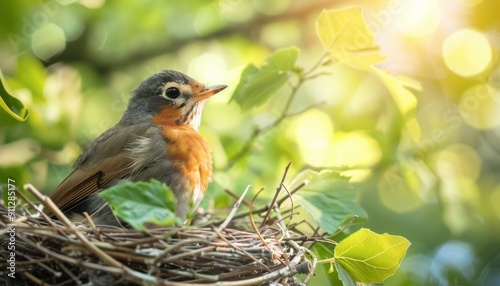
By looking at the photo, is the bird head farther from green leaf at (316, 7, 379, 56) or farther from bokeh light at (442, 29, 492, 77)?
bokeh light at (442, 29, 492, 77)

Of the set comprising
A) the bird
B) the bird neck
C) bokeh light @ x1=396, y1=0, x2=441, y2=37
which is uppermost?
bokeh light @ x1=396, y1=0, x2=441, y2=37

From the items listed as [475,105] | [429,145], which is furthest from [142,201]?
[475,105]

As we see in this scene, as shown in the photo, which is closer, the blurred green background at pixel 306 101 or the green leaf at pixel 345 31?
the green leaf at pixel 345 31

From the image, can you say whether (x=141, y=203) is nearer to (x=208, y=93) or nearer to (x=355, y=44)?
(x=355, y=44)

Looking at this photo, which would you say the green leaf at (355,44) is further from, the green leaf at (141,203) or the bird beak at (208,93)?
the green leaf at (141,203)

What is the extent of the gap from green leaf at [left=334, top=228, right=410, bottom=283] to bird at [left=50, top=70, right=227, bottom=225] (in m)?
0.97

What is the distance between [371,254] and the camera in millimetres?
3539

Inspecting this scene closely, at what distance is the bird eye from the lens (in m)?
4.92

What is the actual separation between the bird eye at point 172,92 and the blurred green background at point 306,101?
35 cm

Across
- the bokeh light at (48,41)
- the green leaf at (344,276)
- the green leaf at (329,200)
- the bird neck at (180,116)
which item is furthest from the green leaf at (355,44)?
the bokeh light at (48,41)

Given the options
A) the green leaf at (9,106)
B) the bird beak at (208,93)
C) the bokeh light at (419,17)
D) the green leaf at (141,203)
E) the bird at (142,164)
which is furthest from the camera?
the bokeh light at (419,17)

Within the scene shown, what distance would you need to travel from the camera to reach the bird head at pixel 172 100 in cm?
486

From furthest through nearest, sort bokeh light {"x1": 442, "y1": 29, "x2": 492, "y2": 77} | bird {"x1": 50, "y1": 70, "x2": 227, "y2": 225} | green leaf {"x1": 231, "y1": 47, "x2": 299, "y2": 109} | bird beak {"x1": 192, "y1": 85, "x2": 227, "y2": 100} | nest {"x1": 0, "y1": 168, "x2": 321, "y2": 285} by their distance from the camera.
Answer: bokeh light {"x1": 442, "y1": 29, "x2": 492, "y2": 77}, bird beak {"x1": 192, "y1": 85, "x2": 227, "y2": 100}, bird {"x1": 50, "y1": 70, "x2": 227, "y2": 225}, green leaf {"x1": 231, "y1": 47, "x2": 299, "y2": 109}, nest {"x1": 0, "y1": 168, "x2": 321, "y2": 285}

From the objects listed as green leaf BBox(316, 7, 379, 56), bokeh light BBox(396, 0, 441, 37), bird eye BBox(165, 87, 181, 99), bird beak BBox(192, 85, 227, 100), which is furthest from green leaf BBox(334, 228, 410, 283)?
bokeh light BBox(396, 0, 441, 37)
